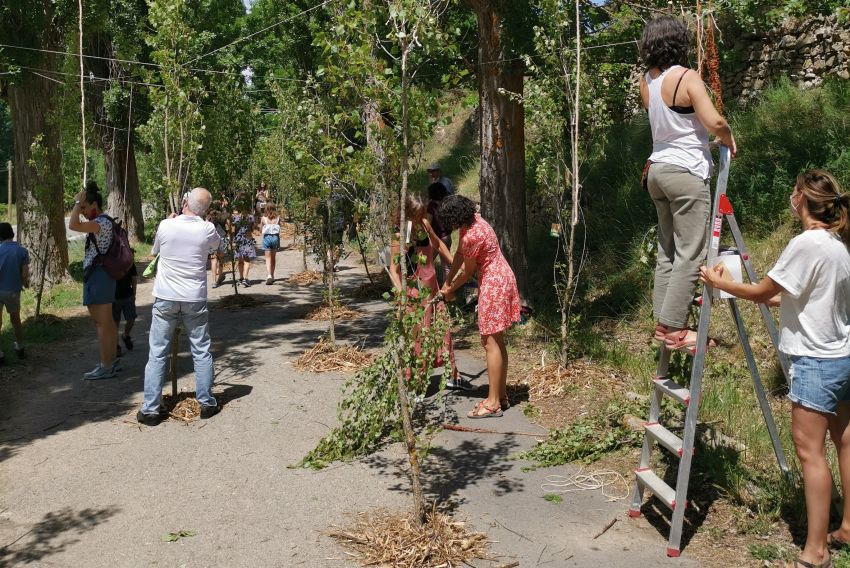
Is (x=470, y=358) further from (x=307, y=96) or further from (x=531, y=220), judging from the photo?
(x=531, y=220)

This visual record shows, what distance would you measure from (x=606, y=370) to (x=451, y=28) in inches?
168

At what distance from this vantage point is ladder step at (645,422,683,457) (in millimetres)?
4324

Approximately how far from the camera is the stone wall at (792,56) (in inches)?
456

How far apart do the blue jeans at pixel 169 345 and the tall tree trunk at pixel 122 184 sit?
50.7 feet

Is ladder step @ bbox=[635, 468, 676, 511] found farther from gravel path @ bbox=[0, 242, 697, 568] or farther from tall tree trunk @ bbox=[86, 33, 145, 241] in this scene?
tall tree trunk @ bbox=[86, 33, 145, 241]

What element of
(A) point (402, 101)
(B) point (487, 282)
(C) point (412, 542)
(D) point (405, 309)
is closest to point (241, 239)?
(B) point (487, 282)

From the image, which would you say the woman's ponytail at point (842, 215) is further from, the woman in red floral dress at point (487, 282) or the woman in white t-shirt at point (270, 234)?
the woman in white t-shirt at point (270, 234)

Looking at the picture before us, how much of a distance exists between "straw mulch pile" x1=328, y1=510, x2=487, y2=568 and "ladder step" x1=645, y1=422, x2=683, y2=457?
1.19 m

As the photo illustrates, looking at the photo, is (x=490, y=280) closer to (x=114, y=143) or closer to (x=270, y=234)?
(x=270, y=234)

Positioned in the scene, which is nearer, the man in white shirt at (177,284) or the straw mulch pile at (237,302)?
the man in white shirt at (177,284)

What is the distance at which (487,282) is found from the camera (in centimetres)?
676

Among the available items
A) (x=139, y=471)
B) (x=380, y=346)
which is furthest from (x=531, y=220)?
(x=139, y=471)

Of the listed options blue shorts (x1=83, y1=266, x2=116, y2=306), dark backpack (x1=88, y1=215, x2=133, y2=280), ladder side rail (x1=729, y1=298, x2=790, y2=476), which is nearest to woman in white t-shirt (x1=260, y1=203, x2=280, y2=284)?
dark backpack (x1=88, y1=215, x2=133, y2=280)

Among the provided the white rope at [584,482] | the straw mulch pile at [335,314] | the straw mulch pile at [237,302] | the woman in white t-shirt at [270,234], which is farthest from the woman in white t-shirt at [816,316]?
the woman in white t-shirt at [270,234]
